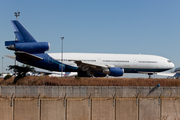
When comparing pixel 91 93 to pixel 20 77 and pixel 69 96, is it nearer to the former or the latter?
pixel 69 96

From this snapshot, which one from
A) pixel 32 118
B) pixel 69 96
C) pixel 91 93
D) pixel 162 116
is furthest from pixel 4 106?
pixel 162 116

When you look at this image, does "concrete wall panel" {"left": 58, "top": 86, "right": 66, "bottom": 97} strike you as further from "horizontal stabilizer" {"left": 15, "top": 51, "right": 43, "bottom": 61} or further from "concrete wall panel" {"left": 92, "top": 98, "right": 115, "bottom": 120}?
"horizontal stabilizer" {"left": 15, "top": 51, "right": 43, "bottom": 61}

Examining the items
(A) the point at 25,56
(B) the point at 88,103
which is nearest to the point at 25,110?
(B) the point at 88,103

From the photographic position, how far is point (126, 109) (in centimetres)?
1994

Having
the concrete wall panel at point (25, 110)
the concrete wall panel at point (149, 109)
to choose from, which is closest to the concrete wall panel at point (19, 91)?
the concrete wall panel at point (25, 110)

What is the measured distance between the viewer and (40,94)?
20.0m

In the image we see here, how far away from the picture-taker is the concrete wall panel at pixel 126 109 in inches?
780

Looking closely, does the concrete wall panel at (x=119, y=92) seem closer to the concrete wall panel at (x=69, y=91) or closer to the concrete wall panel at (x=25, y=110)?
the concrete wall panel at (x=69, y=91)

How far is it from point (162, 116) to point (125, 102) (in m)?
4.30

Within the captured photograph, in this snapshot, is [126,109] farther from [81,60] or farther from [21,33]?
[21,33]

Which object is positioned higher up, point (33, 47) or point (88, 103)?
point (33, 47)

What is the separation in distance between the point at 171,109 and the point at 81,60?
55.0ft

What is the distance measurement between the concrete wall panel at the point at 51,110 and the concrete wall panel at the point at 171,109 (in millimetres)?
10539

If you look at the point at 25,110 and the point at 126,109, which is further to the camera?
the point at 126,109
